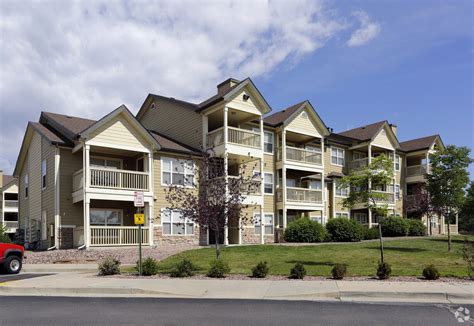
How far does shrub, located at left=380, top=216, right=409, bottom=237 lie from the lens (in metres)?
39.8

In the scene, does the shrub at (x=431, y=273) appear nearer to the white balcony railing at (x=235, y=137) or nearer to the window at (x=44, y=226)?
the white balcony railing at (x=235, y=137)

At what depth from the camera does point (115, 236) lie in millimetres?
26812

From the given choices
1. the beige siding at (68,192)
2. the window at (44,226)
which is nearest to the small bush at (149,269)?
the beige siding at (68,192)

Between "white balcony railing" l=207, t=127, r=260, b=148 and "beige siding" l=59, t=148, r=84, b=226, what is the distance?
835 centimetres

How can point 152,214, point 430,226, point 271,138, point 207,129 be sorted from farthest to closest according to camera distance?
point 430,226 → point 271,138 → point 207,129 → point 152,214

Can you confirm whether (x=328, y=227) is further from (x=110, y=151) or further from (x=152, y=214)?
(x=110, y=151)

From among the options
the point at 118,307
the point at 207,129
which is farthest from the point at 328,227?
the point at 118,307

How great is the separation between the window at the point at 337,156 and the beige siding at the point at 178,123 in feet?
45.2

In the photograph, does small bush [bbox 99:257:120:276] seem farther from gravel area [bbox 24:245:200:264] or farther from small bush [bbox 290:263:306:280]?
small bush [bbox 290:263:306:280]

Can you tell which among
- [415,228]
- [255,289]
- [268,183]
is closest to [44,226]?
[268,183]

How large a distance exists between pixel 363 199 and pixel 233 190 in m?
5.40

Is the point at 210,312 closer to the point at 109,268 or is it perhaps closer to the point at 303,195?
the point at 109,268

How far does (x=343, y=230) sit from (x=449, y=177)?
882 centimetres

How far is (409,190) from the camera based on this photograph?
49.4 meters
